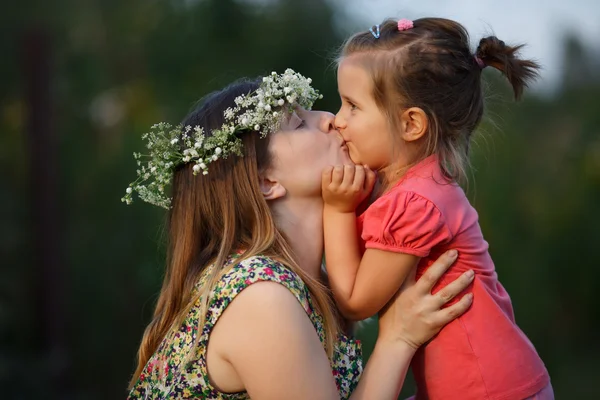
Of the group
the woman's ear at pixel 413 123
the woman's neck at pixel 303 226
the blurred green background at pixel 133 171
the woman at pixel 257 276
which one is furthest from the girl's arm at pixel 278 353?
the blurred green background at pixel 133 171

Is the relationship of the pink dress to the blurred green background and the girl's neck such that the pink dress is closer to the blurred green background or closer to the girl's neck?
the girl's neck

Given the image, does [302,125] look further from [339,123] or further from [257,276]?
[257,276]

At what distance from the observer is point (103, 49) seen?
6.52 metres

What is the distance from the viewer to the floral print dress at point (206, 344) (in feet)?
7.89

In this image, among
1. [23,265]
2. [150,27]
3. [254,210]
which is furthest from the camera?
[150,27]

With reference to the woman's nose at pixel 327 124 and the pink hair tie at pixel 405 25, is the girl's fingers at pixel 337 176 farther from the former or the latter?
the pink hair tie at pixel 405 25

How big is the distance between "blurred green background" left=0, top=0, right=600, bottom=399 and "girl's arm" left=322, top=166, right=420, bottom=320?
3.38 m

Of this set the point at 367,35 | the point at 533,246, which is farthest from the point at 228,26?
the point at 367,35

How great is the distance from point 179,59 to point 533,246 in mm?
3409

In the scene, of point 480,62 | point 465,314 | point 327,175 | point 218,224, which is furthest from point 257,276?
point 480,62

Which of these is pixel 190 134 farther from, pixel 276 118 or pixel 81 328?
pixel 81 328

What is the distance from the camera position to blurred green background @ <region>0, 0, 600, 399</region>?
6.00m

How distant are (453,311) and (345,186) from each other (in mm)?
548

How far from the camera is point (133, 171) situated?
6.26m
